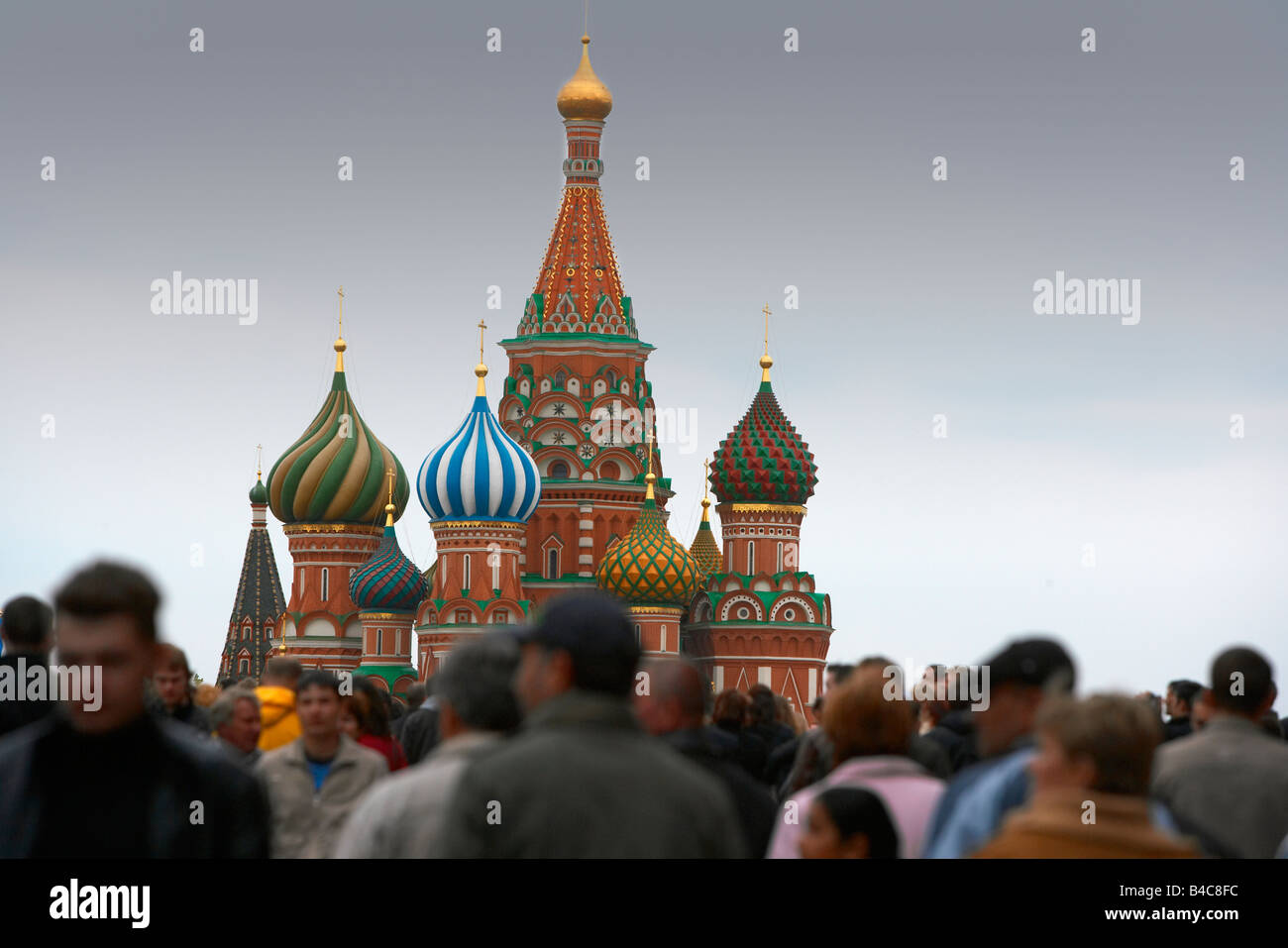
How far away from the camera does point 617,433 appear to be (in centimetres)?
Result: 5747

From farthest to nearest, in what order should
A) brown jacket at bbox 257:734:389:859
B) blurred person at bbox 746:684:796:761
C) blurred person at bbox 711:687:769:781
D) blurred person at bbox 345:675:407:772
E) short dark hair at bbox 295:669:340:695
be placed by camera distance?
blurred person at bbox 746:684:796:761 < blurred person at bbox 711:687:769:781 < blurred person at bbox 345:675:407:772 < short dark hair at bbox 295:669:340:695 < brown jacket at bbox 257:734:389:859

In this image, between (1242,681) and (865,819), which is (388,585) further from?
(865,819)

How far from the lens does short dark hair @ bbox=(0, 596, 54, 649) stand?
325 inches

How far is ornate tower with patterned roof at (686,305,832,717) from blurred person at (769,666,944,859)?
48812 mm

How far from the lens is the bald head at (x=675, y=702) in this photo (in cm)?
759

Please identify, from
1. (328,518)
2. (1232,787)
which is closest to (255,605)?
(328,518)

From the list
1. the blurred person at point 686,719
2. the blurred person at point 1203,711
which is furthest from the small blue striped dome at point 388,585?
the blurred person at point 686,719

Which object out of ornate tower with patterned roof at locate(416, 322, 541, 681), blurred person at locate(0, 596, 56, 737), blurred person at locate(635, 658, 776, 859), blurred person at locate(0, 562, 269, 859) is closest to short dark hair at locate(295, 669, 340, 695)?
blurred person at locate(0, 596, 56, 737)

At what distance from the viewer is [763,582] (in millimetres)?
56750

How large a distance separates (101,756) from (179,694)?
5052 mm

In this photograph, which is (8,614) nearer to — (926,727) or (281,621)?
(926,727)

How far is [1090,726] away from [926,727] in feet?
18.0

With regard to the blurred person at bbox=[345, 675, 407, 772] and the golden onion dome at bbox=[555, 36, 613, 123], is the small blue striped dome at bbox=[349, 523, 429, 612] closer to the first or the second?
the golden onion dome at bbox=[555, 36, 613, 123]
